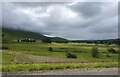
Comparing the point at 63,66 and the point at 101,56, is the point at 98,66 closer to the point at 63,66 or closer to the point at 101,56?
the point at 63,66

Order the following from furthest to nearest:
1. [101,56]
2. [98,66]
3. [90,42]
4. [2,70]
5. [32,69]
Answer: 1. [90,42]
2. [101,56]
3. [98,66]
4. [32,69]
5. [2,70]

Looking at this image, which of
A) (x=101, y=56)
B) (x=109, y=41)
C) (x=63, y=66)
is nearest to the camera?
(x=63, y=66)

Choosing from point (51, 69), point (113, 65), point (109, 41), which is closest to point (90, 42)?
point (109, 41)

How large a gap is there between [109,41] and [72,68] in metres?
95.2

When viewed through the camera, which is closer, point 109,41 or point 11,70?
point 11,70

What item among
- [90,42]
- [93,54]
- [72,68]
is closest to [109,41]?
[90,42]

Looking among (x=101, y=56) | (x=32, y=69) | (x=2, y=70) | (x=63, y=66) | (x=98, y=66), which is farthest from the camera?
(x=101, y=56)

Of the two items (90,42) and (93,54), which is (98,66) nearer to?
(93,54)

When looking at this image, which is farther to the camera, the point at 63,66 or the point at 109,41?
the point at 109,41

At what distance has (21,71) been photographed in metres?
55.6

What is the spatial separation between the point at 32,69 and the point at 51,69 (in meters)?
4.72

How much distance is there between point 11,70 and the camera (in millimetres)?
54750

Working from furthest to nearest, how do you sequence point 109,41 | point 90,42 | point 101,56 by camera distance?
point 90,42 → point 109,41 → point 101,56

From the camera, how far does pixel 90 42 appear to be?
184125mm
